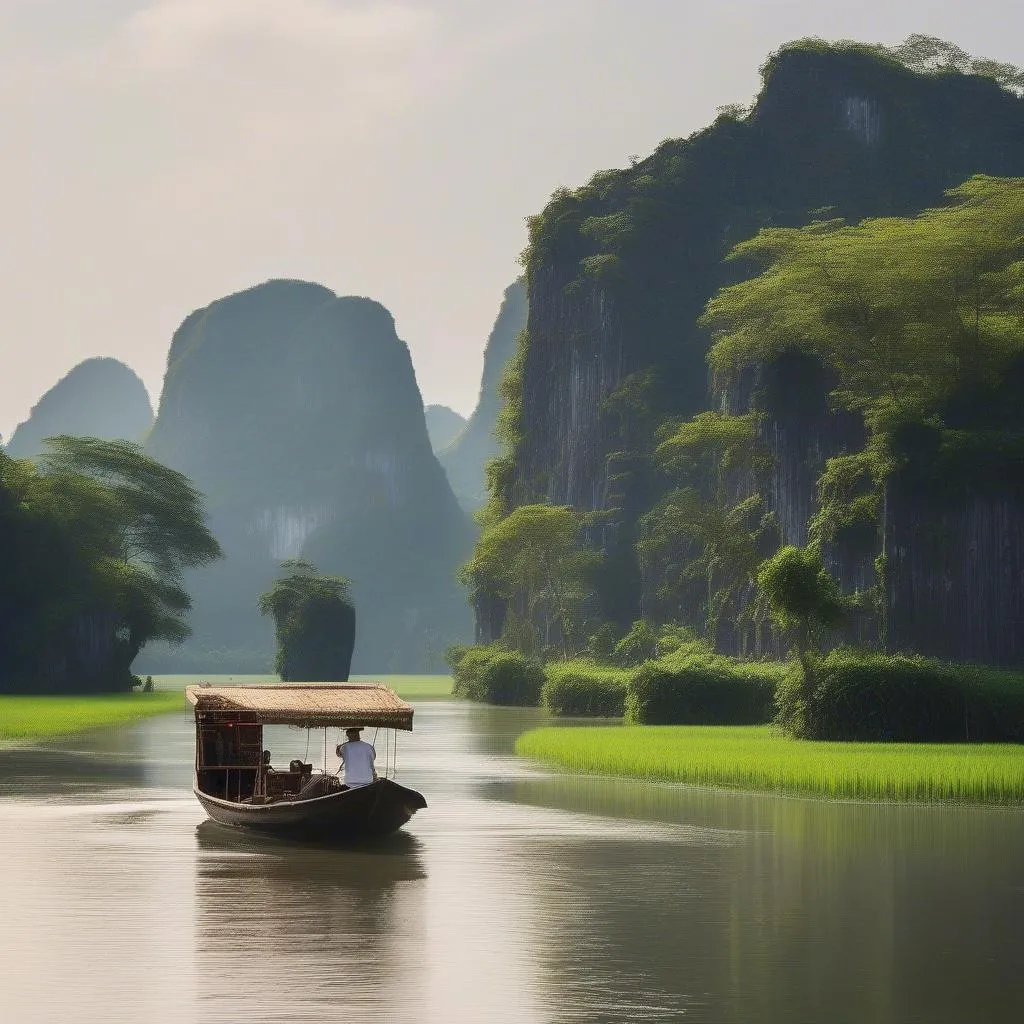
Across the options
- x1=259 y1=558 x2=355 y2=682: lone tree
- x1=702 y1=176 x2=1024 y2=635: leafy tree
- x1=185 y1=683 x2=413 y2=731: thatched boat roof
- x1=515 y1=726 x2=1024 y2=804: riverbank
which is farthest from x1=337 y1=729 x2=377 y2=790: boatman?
x1=259 y1=558 x2=355 y2=682: lone tree

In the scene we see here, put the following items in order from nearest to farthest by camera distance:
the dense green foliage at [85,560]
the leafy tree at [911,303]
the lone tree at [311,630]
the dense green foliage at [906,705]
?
the dense green foliage at [906,705], the leafy tree at [911,303], the dense green foliage at [85,560], the lone tree at [311,630]

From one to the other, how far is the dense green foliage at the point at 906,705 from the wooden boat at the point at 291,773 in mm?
16673

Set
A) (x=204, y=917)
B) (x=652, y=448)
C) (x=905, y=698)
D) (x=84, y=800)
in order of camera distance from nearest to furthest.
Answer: (x=204, y=917) < (x=84, y=800) < (x=905, y=698) < (x=652, y=448)

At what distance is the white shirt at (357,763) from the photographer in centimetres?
2384

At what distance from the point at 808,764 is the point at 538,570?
245 ft

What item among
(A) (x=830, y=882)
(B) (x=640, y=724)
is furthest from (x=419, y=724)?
(A) (x=830, y=882)

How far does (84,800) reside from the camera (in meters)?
31.6

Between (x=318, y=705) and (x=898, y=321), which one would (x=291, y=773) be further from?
(x=898, y=321)

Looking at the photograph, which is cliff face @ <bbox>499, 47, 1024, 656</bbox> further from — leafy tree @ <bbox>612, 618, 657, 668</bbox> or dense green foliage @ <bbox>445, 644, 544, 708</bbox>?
leafy tree @ <bbox>612, 618, 657, 668</bbox>

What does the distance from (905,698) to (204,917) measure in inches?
1072

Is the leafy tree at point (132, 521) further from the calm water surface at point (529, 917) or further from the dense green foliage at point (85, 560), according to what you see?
the calm water surface at point (529, 917)

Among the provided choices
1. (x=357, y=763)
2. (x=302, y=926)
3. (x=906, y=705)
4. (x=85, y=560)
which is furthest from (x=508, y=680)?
(x=302, y=926)

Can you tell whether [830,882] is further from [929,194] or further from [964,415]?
[929,194]

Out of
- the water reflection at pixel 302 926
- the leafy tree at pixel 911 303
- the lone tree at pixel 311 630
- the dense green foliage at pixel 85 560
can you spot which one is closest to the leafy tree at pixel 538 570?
the lone tree at pixel 311 630
